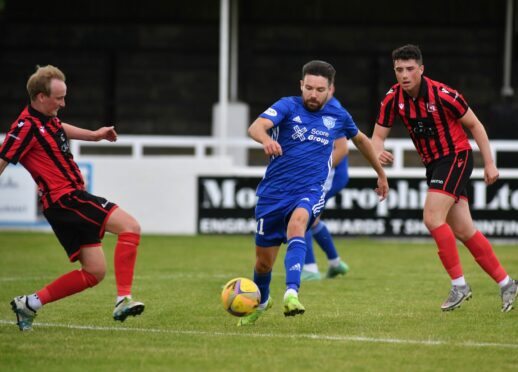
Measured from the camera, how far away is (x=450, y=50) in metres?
25.5

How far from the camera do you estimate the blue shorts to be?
7.75 metres

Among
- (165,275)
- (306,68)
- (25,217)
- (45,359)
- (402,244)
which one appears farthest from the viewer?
(25,217)

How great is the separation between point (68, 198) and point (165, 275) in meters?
4.41

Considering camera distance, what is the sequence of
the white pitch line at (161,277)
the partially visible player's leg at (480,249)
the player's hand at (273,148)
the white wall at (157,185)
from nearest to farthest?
the player's hand at (273,148) < the partially visible player's leg at (480,249) < the white pitch line at (161,277) < the white wall at (157,185)

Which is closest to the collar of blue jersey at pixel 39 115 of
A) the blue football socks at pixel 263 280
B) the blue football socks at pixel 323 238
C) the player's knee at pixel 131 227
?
the player's knee at pixel 131 227

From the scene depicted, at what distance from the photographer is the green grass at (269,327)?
6.51 metres

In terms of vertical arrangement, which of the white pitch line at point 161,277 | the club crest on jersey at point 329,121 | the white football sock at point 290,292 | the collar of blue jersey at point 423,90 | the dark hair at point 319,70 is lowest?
the white pitch line at point 161,277

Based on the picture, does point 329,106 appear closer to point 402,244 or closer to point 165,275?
point 165,275

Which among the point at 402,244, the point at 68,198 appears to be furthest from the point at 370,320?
the point at 402,244

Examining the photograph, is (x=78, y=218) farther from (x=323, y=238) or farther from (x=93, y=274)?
(x=323, y=238)

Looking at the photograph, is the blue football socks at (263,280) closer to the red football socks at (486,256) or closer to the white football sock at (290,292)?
the white football sock at (290,292)

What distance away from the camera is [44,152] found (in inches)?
295

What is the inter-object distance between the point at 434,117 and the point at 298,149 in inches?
55.3

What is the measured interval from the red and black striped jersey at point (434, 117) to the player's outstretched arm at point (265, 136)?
5.33 ft
